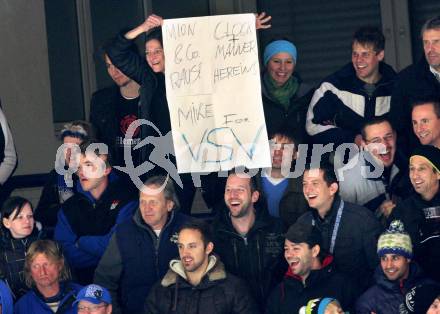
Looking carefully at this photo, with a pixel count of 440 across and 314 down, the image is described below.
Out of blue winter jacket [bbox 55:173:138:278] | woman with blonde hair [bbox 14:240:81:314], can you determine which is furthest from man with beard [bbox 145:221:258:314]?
blue winter jacket [bbox 55:173:138:278]

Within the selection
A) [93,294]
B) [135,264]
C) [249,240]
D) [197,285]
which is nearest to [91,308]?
[93,294]

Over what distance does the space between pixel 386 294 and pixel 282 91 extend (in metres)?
2.04

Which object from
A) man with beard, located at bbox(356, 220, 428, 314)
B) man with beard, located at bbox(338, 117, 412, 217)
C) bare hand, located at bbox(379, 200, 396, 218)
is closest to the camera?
man with beard, located at bbox(356, 220, 428, 314)

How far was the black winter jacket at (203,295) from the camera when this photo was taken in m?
11.2

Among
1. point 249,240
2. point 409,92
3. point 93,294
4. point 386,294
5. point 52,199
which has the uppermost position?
point 409,92

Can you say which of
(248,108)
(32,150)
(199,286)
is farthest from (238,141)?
(32,150)

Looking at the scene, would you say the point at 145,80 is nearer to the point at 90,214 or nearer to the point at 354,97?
the point at 90,214

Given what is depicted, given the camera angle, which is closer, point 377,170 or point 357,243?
point 357,243

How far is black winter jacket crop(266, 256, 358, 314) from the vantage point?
11.0 meters

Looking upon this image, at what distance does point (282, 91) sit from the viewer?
1235cm

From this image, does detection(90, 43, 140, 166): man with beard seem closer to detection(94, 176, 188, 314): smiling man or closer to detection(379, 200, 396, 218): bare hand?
detection(94, 176, 188, 314): smiling man

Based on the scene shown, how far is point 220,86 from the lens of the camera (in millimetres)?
11773

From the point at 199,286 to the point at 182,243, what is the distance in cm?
30

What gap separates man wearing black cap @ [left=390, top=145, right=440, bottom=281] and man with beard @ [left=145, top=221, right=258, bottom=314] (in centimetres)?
109
